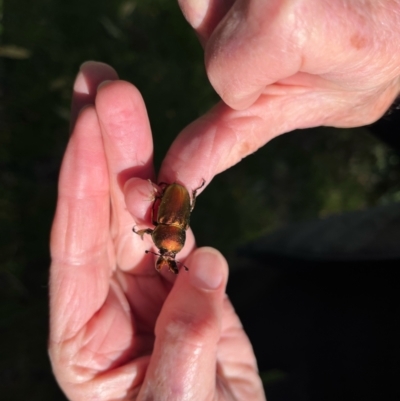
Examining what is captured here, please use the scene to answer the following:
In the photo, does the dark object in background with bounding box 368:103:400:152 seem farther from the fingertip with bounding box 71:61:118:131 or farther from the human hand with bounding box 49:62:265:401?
the fingertip with bounding box 71:61:118:131

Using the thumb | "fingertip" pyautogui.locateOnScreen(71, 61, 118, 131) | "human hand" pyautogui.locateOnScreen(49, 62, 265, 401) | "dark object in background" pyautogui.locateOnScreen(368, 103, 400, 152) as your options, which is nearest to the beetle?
"human hand" pyautogui.locateOnScreen(49, 62, 265, 401)

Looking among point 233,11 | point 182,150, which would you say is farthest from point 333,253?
point 233,11

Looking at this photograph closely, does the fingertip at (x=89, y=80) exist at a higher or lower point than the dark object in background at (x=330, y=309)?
higher

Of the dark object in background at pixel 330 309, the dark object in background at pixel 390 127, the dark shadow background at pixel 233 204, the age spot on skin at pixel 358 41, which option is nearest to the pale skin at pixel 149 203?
the age spot on skin at pixel 358 41

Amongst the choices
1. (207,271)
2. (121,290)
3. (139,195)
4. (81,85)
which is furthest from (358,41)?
(121,290)

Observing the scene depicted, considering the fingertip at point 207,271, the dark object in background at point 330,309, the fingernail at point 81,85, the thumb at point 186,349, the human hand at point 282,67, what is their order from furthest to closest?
the dark object in background at point 330,309 < the fingernail at point 81,85 < the fingertip at point 207,271 < the thumb at point 186,349 < the human hand at point 282,67

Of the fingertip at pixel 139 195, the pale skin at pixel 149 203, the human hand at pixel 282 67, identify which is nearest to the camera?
the human hand at pixel 282 67

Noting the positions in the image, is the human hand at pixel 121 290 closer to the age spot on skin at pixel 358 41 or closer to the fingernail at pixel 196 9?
the fingernail at pixel 196 9
